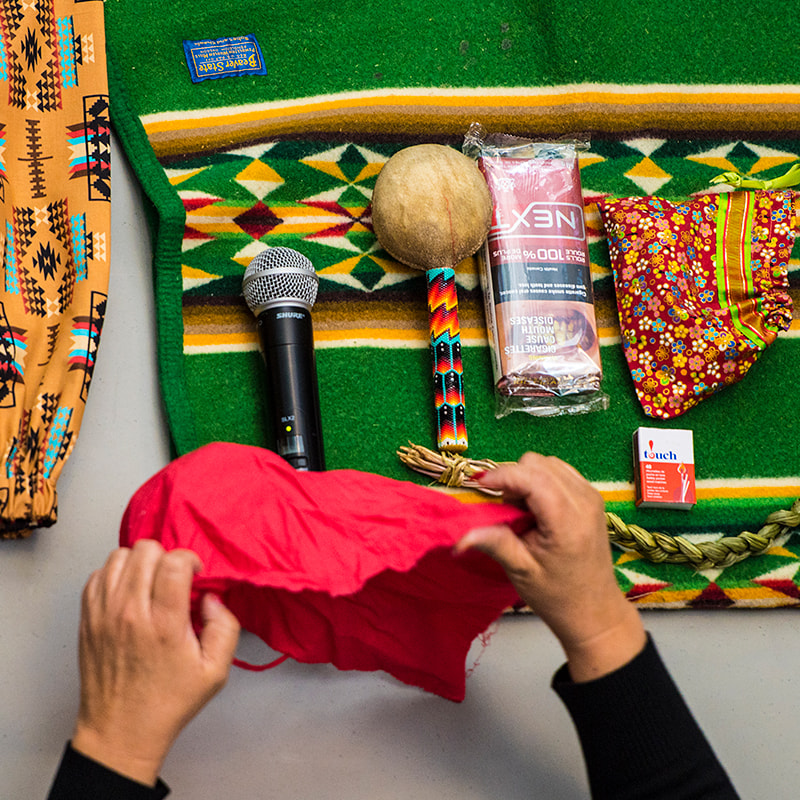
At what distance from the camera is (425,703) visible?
3.17 feet

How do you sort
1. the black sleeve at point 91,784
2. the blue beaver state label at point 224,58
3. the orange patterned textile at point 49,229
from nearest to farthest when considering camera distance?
the black sleeve at point 91,784, the orange patterned textile at point 49,229, the blue beaver state label at point 224,58

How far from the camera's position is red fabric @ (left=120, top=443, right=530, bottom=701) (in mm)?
748

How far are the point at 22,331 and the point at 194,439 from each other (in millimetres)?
250

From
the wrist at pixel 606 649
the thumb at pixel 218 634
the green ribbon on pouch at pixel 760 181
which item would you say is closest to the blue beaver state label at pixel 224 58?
the green ribbon on pouch at pixel 760 181

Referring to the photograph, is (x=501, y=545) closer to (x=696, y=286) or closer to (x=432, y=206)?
(x=432, y=206)

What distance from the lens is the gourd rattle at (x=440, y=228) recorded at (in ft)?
3.44

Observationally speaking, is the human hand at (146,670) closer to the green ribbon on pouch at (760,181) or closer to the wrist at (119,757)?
the wrist at (119,757)

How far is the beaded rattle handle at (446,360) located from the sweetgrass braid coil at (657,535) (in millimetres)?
30

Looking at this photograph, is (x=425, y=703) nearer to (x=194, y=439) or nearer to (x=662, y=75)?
(x=194, y=439)

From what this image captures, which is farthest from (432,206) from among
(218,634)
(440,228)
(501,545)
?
(218,634)

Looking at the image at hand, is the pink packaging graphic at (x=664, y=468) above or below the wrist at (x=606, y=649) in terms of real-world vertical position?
above

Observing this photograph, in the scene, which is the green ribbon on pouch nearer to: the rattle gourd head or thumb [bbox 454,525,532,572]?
the rattle gourd head

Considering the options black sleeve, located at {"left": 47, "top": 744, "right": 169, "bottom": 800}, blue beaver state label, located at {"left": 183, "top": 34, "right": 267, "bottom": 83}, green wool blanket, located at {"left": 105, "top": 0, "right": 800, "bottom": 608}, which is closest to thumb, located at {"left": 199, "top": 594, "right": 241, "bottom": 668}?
black sleeve, located at {"left": 47, "top": 744, "right": 169, "bottom": 800}

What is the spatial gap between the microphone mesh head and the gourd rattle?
0.47ft
